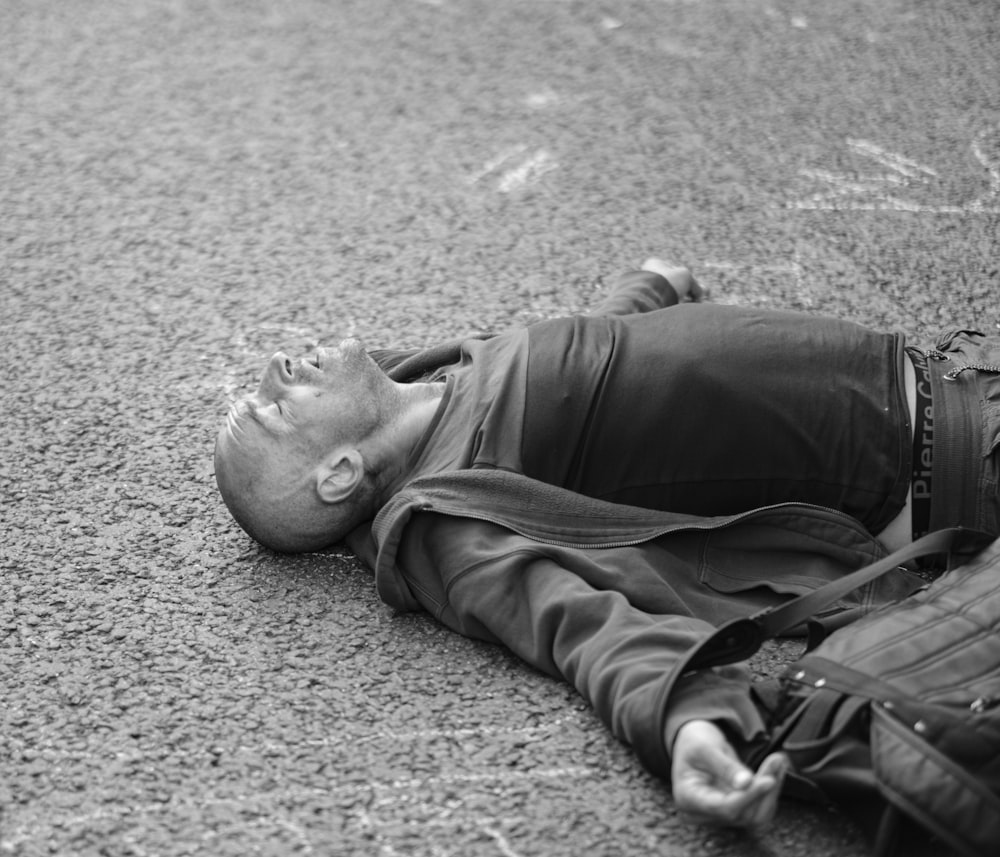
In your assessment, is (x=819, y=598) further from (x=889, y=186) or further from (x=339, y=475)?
(x=889, y=186)

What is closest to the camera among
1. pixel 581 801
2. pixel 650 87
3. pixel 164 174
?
pixel 581 801

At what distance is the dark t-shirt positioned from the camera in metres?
1.93

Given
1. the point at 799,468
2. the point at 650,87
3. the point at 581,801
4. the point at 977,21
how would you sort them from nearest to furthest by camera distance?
the point at 581,801
the point at 799,468
the point at 650,87
the point at 977,21

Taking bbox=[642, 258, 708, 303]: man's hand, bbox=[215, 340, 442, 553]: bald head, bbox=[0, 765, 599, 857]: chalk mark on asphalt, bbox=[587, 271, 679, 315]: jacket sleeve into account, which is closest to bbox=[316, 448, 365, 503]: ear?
bbox=[215, 340, 442, 553]: bald head

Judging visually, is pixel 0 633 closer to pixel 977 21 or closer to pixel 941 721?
pixel 941 721

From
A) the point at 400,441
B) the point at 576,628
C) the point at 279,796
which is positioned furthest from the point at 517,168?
the point at 279,796

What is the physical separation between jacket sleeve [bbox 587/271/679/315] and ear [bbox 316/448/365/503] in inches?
23.9

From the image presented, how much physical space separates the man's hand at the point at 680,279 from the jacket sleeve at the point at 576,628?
2.76 ft

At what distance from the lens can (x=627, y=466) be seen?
1.95 metres

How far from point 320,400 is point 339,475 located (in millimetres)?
123

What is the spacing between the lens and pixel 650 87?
3.61m

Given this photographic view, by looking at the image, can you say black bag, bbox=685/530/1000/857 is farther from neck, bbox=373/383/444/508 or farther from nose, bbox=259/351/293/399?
nose, bbox=259/351/293/399

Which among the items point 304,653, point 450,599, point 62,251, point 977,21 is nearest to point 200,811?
point 304,653

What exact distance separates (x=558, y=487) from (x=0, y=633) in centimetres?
87
